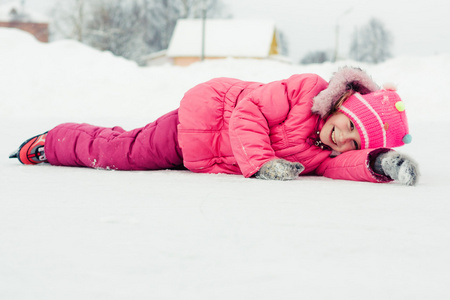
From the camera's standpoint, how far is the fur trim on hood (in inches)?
67.6

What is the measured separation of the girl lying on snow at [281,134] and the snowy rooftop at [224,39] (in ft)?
60.4

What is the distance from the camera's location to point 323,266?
0.70 m

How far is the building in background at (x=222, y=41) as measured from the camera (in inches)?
798

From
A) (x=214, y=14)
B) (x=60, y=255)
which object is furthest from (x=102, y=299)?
(x=214, y=14)

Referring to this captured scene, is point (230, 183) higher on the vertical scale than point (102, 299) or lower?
lower

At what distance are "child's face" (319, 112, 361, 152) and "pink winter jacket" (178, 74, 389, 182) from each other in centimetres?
4

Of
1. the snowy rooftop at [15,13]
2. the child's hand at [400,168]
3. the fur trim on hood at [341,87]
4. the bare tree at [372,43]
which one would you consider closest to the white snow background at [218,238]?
the child's hand at [400,168]

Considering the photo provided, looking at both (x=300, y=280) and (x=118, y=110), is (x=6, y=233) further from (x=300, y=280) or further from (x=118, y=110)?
(x=118, y=110)

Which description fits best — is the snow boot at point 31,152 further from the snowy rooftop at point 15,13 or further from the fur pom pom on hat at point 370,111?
the snowy rooftop at point 15,13

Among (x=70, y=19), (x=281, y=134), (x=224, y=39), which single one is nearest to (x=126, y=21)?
(x=70, y=19)

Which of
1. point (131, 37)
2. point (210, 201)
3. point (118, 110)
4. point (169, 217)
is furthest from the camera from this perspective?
point (131, 37)

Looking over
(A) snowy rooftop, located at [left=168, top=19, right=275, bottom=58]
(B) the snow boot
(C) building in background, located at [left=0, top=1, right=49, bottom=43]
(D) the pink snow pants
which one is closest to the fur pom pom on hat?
Answer: (D) the pink snow pants

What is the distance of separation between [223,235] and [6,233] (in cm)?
42

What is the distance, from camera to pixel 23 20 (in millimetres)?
24250
